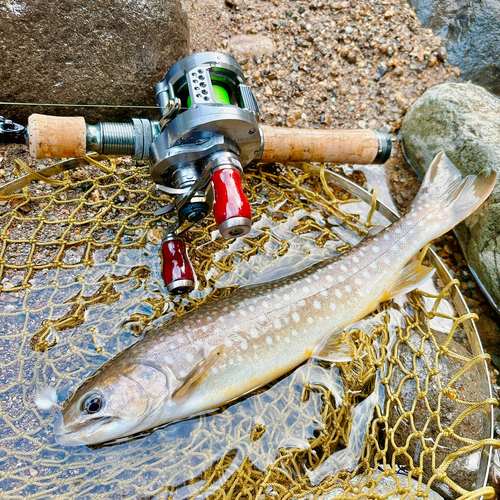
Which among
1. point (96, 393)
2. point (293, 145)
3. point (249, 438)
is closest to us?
point (96, 393)

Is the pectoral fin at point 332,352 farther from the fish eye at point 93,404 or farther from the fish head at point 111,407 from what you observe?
the fish eye at point 93,404

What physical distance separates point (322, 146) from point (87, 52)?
1.72 m

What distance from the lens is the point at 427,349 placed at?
2781 millimetres

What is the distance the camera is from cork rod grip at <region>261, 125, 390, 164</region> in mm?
3023

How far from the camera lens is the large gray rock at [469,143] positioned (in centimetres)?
331

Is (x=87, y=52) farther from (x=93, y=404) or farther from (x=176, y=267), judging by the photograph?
(x=93, y=404)

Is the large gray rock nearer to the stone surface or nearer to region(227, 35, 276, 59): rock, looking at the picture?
the stone surface

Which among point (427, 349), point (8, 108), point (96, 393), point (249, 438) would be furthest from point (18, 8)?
point (427, 349)

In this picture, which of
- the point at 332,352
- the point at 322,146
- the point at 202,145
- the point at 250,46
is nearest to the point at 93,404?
the point at 332,352

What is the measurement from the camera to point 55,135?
7.78 ft

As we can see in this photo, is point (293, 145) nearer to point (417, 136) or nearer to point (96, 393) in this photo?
point (417, 136)

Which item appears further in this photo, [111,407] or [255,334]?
[255,334]

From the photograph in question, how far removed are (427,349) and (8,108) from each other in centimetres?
316

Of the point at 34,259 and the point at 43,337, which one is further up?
the point at 34,259
